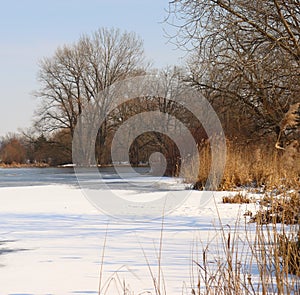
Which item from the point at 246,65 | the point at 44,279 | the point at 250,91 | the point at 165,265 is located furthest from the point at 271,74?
the point at 44,279

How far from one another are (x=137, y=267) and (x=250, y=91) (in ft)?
24.3

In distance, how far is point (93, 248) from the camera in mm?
4418

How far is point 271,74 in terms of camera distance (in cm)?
818

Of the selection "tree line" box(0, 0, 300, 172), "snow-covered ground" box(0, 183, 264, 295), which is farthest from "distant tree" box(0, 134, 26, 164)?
"snow-covered ground" box(0, 183, 264, 295)

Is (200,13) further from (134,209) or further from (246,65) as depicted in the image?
(134,209)

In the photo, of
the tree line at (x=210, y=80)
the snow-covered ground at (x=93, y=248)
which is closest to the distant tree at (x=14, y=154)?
the tree line at (x=210, y=80)

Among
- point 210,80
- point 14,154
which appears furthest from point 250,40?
point 14,154

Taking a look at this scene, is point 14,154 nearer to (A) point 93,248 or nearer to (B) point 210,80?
(B) point 210,80

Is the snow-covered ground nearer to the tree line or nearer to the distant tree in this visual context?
the tree line

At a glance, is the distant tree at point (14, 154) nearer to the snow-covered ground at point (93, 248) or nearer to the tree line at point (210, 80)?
the tree line at point (210, 80)

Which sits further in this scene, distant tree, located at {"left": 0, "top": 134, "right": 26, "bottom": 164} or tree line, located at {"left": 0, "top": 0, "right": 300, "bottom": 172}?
distant tree, located at {"left": 0, "top": 134, "right": 26, "bottom": 164}

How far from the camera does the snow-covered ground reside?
3252mm

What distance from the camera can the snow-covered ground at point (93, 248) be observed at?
10.7 ft

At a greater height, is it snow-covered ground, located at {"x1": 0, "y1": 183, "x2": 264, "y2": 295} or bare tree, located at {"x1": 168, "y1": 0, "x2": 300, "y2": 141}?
bare tree, located at {"x1": 168, "y1": 0, "x2": 300, "y2": 141}
